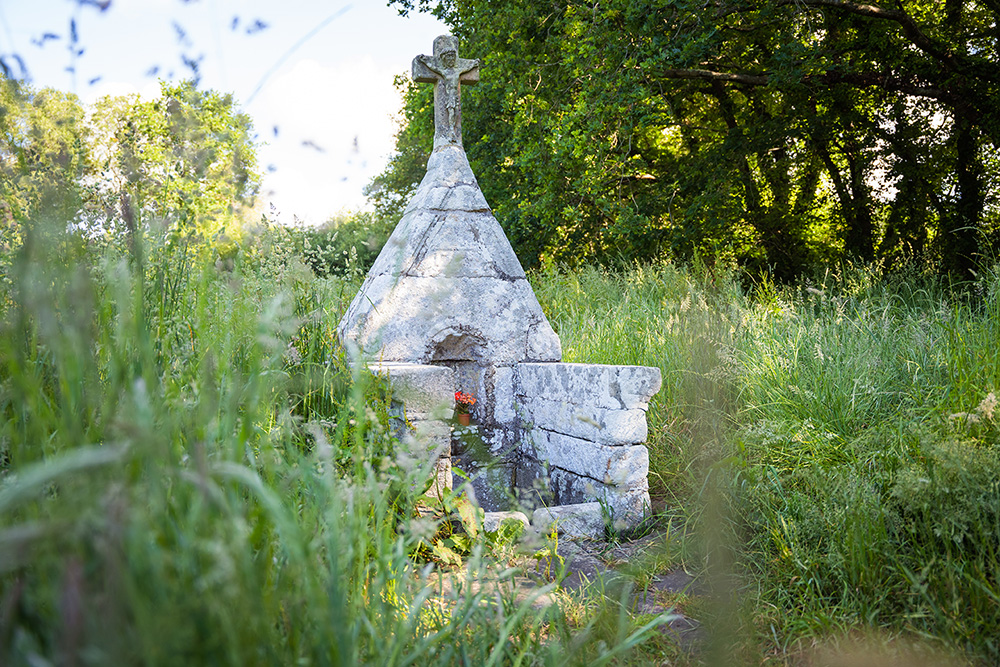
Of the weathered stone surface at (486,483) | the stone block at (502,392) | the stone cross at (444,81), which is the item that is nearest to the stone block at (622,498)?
the weathered stone surface at (486,483)

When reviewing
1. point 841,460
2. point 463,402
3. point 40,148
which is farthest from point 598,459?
point 40,148

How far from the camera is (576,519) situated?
3080 mm

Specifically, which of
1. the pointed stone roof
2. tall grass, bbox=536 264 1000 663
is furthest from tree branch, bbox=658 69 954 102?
the pointed stone roof

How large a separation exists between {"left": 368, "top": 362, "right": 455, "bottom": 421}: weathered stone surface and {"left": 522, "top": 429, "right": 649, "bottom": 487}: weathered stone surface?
819 millimetres

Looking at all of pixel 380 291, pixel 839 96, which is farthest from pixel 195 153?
pixel 839 96

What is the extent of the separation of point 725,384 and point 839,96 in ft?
23.8

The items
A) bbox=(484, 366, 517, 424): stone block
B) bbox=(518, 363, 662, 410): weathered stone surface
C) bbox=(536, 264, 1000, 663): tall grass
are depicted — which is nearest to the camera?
bbox=(536, 264, 1000, 663): tall grass

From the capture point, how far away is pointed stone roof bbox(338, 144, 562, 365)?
366 cm

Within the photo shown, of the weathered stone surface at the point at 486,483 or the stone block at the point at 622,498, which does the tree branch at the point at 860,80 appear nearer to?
the weathered stone surface at the point at 486,483

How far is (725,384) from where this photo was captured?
3646mm

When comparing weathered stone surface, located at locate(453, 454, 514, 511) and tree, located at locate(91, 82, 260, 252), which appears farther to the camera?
weathered stone surface, located at locate(453, 454, 514, 511)

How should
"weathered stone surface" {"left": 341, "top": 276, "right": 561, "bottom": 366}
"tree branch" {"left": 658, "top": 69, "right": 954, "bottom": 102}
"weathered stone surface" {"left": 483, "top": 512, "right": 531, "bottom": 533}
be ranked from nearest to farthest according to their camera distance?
"weathered stone surface" {"left": 483, "top": 512, "right": 531, "bottom": 533} → "weathered stone surface" {"left": 341, "top": 276, "right": 561, "bottom": 366} → "tree branch" {"left": 658, "top": 69, "right": 954, "bottom": 102}

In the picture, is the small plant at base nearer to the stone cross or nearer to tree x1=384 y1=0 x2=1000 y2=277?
the stone cross

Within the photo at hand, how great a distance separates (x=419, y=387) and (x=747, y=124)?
9291 mm
